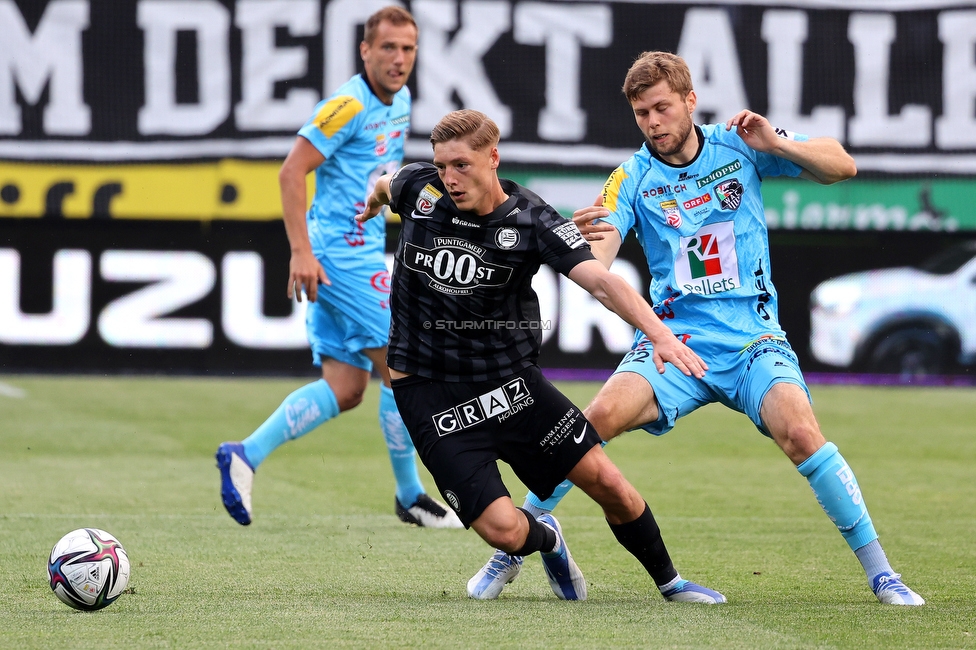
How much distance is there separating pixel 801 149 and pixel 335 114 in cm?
268

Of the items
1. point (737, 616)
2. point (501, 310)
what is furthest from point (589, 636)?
point (501, 310)

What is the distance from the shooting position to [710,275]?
17.3ft

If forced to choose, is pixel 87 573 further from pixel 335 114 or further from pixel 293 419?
pixel 335 114

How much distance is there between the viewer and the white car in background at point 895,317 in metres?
15.0

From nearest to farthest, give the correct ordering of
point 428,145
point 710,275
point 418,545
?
point 710,275
point 418,545
point 428,145

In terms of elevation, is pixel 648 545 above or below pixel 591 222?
below

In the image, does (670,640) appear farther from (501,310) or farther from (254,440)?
(254,440)

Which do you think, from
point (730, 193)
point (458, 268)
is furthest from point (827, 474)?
point (458, 268)

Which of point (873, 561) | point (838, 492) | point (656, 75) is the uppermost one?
point (656, 75)

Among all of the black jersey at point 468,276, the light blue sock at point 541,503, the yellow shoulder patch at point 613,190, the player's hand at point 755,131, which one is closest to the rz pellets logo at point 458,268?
the black jersey at point 468,276

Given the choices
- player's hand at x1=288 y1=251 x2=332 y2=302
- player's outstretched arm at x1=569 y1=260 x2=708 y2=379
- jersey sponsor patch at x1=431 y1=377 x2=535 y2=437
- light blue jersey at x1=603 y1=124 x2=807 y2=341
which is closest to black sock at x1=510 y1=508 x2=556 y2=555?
jersey sponsor patch at x1=431 y1=377 x2=535 y2=437

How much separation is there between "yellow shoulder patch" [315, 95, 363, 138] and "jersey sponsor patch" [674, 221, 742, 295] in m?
2.22

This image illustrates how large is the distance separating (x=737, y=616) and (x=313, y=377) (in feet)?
35.8

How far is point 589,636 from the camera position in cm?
405
